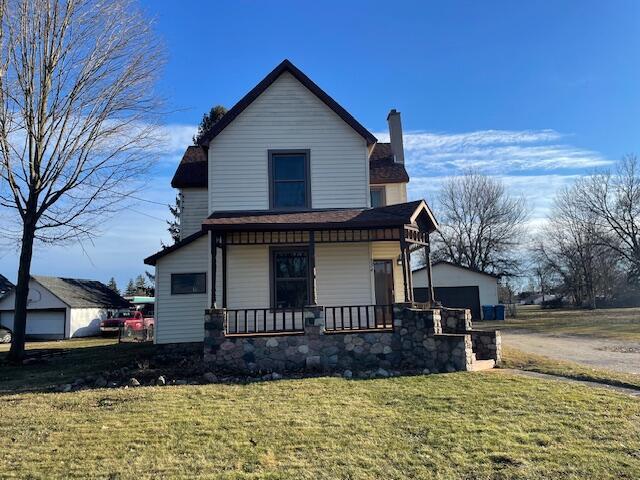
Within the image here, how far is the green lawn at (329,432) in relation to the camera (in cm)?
494

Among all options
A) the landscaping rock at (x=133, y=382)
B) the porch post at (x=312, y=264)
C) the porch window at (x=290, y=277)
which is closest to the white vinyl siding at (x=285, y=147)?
the porch window at (x=290, y=277)

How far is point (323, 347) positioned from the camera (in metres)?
10.8

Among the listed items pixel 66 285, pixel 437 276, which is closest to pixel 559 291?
pixel 437 276

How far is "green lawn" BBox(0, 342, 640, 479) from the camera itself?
494 cm

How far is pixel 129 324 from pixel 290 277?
59.0ft

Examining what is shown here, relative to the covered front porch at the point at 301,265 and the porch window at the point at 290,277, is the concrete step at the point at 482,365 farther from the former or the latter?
→ the porch window at the point at 290,277

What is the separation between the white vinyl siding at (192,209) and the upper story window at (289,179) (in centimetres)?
447

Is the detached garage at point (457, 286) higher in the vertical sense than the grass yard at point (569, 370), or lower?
higher

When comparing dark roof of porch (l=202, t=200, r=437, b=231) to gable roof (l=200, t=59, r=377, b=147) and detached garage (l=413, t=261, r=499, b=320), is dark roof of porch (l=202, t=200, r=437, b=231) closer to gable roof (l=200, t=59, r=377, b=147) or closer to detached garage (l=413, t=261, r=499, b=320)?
gable roof (l=200, t=59, r=377, b=147)

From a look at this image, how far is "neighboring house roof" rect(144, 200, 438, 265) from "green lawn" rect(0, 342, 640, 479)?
4410 millimetres

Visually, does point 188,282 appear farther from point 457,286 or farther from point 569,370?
point 457,286

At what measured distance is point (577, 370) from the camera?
9.71 metres

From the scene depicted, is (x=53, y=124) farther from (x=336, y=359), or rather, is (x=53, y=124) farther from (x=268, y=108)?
(x=336, y=359)

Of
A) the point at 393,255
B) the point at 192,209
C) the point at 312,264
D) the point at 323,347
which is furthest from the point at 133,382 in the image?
the point at 192,209
